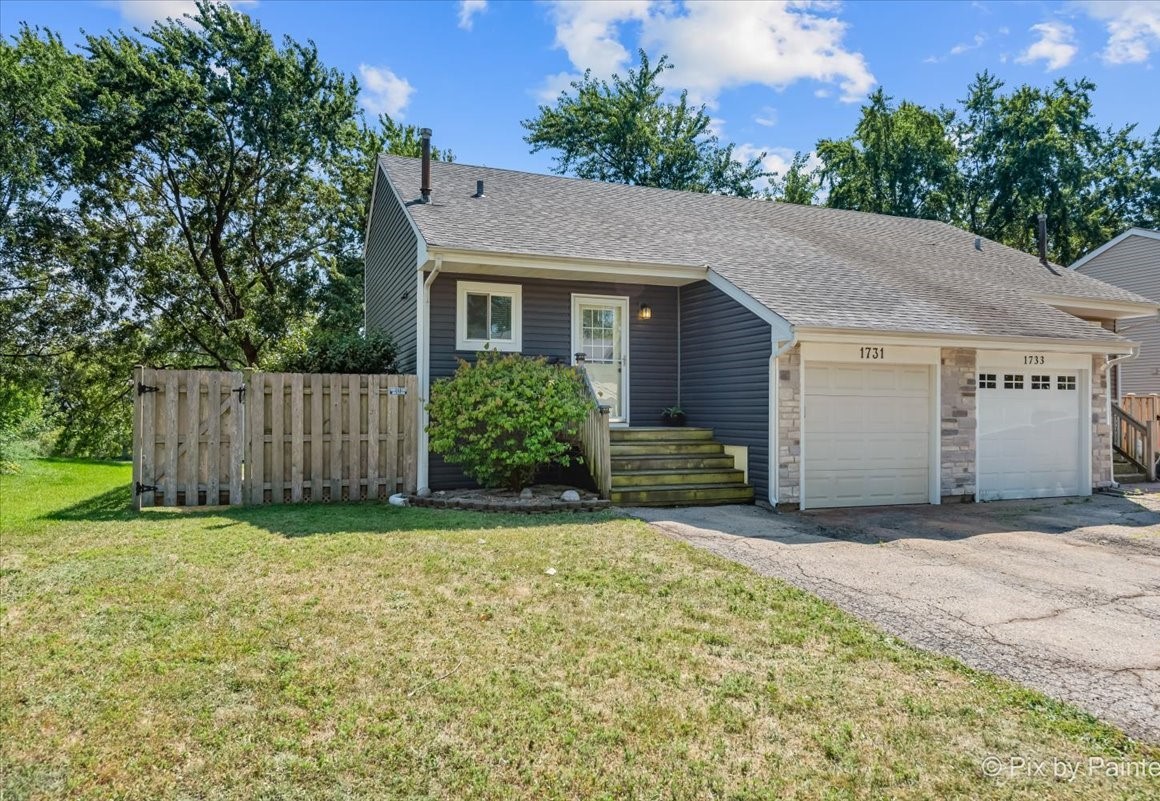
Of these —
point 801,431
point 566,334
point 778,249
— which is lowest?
point 801,431

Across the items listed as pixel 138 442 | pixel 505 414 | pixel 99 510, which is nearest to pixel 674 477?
pixel 505 414

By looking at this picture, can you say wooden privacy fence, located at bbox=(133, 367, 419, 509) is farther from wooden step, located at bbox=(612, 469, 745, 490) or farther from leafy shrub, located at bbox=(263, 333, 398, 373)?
wooden step, located at bbox=(612, 469, 745, 490)

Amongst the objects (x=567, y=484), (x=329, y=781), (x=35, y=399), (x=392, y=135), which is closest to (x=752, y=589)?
(x=329, y=781)

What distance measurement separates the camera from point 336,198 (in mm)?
19781

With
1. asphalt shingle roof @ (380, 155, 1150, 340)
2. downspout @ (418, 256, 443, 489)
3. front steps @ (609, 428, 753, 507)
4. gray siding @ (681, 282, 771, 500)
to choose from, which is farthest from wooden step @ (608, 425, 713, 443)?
downspout @ (418, 256, 443, 489)

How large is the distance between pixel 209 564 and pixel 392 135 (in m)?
21.6

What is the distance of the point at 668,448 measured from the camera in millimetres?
8984

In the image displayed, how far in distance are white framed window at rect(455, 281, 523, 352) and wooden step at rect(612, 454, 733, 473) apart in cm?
241

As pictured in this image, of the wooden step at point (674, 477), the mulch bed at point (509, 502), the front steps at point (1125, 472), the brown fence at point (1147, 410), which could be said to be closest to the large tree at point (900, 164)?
the brown fence at point (1147, 410)

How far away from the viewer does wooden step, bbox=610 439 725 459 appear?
28.9ft

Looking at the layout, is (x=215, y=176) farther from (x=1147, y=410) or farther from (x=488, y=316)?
(x=1147, y=410)

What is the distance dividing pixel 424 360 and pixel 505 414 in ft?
5.79

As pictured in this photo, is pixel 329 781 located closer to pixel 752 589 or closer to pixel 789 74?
pixel 752 589

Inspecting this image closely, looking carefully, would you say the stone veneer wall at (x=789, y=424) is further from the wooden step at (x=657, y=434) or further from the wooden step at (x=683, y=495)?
the wooden step at (x=657, y=434)
